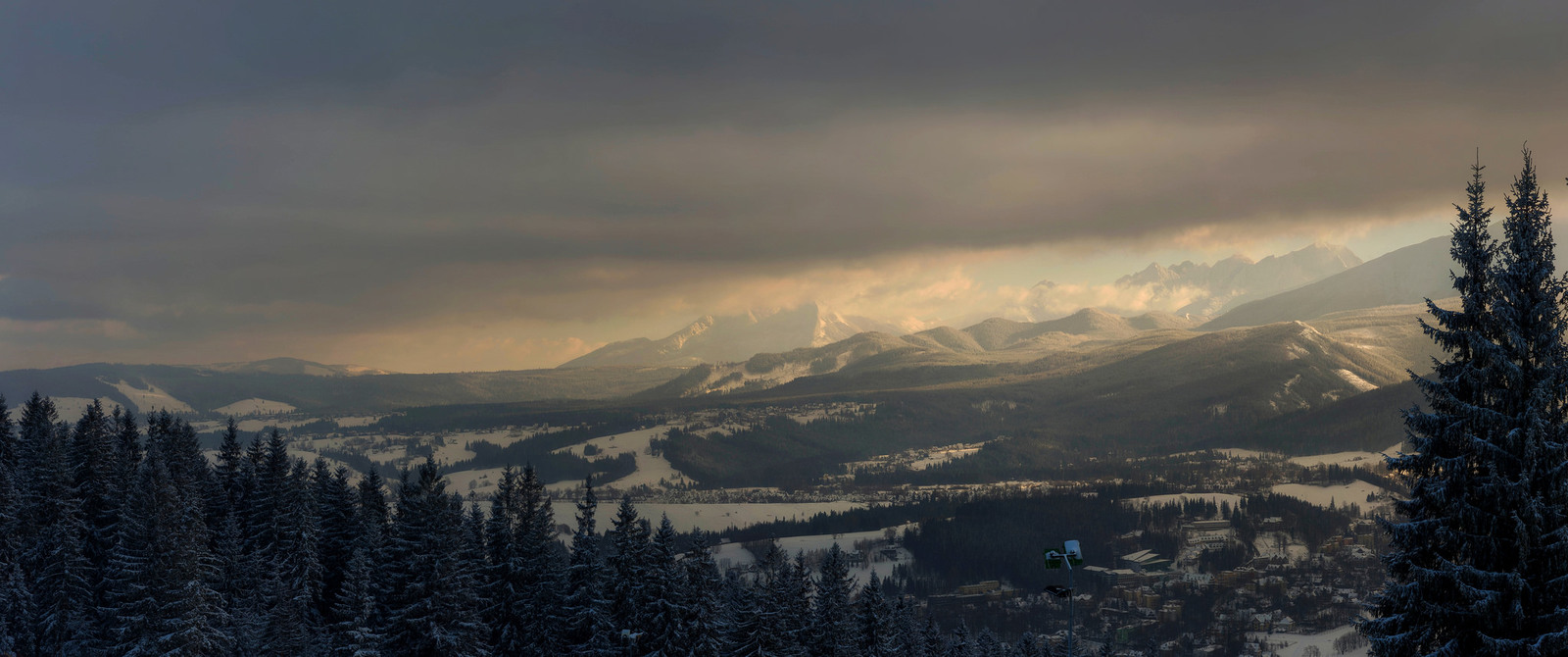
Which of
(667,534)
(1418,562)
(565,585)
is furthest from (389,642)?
(1418,562)

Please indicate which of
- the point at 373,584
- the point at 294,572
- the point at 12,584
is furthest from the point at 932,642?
the point at 12,584

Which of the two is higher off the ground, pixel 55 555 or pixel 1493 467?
pixel 1493 467

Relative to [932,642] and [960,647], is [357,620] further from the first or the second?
[960,647]

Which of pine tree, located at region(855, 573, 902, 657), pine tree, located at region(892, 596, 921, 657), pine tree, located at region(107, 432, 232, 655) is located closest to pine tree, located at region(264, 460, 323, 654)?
pine tree, located at region(107, 432, 232, 655)

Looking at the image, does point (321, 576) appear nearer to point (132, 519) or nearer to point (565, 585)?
point (132, 519)

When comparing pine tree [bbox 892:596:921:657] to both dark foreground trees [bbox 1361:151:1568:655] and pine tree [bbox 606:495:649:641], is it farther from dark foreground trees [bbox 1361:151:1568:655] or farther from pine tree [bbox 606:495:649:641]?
dark foreground trees [bbox 1361:151:1568:655]

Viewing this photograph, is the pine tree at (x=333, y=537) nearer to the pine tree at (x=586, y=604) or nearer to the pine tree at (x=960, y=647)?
the pine tree at (x=586, y=604)
